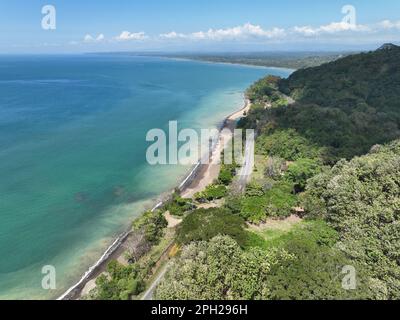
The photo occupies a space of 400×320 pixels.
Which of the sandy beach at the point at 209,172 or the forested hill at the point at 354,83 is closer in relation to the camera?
the sandy beach at the point at 209,172

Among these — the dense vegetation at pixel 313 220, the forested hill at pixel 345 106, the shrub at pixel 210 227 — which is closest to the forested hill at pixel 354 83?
the forested hill at pixel 345 106

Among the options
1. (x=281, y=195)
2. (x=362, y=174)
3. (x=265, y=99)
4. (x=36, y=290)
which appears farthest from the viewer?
(x=265, y=99)

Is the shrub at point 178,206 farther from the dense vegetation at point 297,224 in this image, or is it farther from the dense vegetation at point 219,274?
the dense vegetation at point 219,274

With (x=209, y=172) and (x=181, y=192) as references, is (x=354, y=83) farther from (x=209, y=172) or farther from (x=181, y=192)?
(x=181, y=192)

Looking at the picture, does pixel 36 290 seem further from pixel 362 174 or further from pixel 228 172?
pixel 362 174

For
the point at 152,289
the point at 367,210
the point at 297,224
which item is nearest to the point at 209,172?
the point at 297,224
